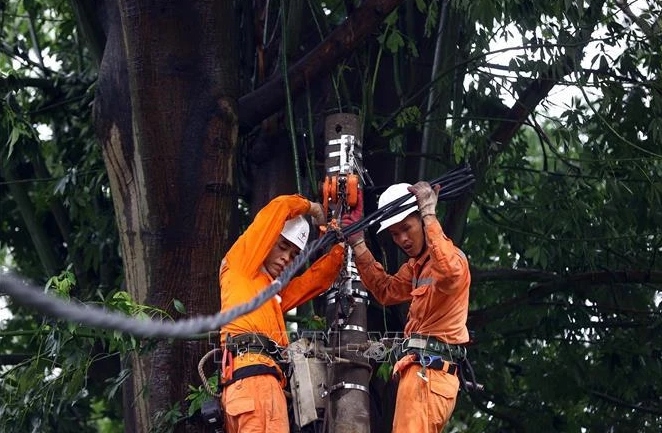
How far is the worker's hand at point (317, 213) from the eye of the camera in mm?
7940

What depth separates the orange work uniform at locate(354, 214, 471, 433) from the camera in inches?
286

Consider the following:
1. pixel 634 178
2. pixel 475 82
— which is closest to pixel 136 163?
pixel 475 82

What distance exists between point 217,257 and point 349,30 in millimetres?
1601

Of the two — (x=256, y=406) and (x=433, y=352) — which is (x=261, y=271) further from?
(x=433, y=352)

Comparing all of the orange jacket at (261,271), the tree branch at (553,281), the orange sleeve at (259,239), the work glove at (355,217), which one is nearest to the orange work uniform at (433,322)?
the work glove at (355,217)

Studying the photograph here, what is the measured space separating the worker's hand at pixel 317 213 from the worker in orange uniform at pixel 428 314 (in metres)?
0.21

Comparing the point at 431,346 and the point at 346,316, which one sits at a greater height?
the point at 346,316

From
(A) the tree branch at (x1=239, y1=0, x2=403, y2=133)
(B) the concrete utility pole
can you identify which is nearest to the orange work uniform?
(B) the concrete utility pole

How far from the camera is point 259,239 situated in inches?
301

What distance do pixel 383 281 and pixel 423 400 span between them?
34.6 inches

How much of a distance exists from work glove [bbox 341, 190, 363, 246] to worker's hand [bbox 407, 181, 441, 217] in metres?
0.40

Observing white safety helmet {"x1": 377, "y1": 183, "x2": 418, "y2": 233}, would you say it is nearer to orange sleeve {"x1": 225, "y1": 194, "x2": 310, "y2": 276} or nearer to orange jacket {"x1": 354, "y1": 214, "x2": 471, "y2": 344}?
orange jacket {"x1": 354, "y1": 214, "x2": 471, "y2": 344}

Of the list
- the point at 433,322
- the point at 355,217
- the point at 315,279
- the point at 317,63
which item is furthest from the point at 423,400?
the point at 317,63

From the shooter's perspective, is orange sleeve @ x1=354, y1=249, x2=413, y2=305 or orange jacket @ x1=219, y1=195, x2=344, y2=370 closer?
orange jacket @ x1=219, y1=195, x2=344, y2=370
